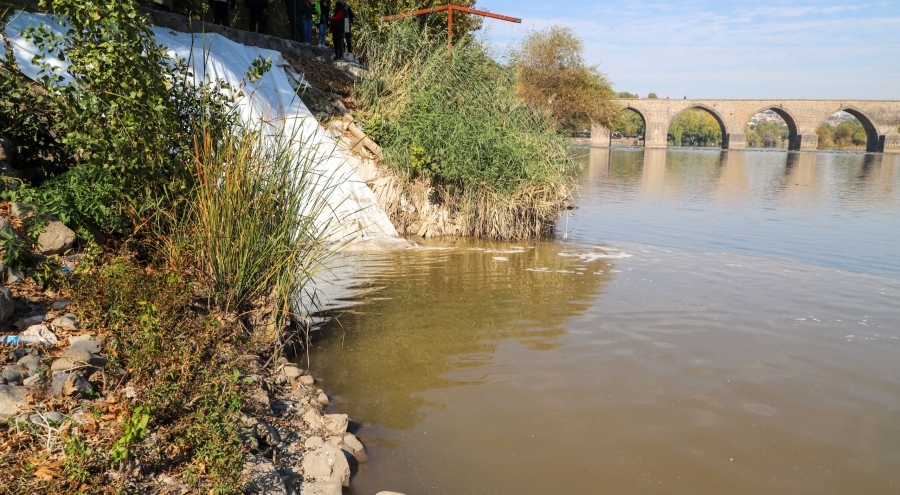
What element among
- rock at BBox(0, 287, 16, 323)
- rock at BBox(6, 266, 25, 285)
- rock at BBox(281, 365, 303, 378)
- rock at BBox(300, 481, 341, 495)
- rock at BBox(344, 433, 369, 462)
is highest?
rock at BBox(6, 266, 25, 285)

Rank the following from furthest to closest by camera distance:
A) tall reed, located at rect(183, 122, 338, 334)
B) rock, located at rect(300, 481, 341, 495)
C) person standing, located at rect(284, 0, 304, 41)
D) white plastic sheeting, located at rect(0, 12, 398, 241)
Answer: person standing, located at rect(284, 0, 304, 41) → white plastic sheeting, located at rect(0, 12, 398, 241) → tall reed, located at rect(183, 122, 338, 334) → rock, located at rect(300, 481, 341, 495)

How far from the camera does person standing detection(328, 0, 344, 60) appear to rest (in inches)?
504

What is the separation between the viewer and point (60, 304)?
11.2 feet

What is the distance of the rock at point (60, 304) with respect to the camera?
338cm

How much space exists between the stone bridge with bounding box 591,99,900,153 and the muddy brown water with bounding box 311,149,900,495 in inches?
2024

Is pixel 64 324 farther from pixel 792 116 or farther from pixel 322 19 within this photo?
pixel 792 116

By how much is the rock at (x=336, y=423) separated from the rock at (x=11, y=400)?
4.47 ft

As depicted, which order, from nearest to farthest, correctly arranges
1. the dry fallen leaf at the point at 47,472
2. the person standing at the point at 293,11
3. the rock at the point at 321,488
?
the dry fallen leaf at the point at 47,472
the rock at the point at 321,488
the person standing at the point at 293,11

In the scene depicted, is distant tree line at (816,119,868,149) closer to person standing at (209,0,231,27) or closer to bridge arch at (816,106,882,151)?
bridge arch at (816,106,882,151)

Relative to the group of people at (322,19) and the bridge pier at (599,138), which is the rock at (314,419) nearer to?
the group of people at (322,19)

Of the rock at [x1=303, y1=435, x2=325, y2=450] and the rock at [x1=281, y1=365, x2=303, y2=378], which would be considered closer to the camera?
the rock at [x1=303, y1=435, x2=325, y2=450]

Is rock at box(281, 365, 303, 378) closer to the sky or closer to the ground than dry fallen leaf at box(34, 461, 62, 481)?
closer to the ground

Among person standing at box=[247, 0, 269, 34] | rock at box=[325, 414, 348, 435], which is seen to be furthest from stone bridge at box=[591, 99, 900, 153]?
rock at box=[325, 414, 348, 435]

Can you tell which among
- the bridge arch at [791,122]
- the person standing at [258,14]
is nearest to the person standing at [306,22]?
the person standing at [258,14]
